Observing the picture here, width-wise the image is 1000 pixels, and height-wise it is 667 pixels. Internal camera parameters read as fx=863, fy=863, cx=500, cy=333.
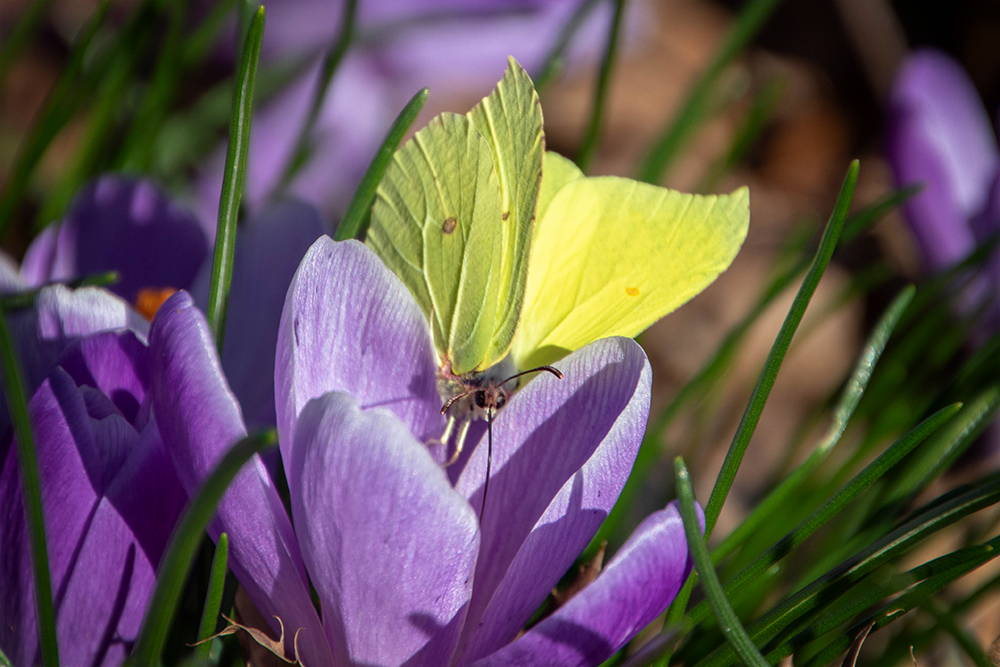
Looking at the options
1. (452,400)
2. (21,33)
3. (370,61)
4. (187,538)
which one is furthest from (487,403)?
(370,61)

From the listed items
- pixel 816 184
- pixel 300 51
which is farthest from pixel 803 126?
pixel 300 51

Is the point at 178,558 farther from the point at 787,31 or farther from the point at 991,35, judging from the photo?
the point at 787,31

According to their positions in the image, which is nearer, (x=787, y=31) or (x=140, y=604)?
(x=140, y=604)

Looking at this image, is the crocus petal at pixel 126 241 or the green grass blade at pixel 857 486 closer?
the green grass blade at pixel 857 486

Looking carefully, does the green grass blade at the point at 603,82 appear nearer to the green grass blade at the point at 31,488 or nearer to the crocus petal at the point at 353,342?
the crocus petal at the point at 353,342

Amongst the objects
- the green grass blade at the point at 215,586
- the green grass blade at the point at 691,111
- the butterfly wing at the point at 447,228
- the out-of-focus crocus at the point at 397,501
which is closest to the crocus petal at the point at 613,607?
the out-of-focus crocus at the point at 397,501

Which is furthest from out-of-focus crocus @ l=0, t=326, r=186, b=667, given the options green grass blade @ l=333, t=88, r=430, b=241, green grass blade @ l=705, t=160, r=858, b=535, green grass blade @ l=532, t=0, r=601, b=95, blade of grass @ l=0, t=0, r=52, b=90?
blade of grass @ l=0, t=0, r=52, b=90
